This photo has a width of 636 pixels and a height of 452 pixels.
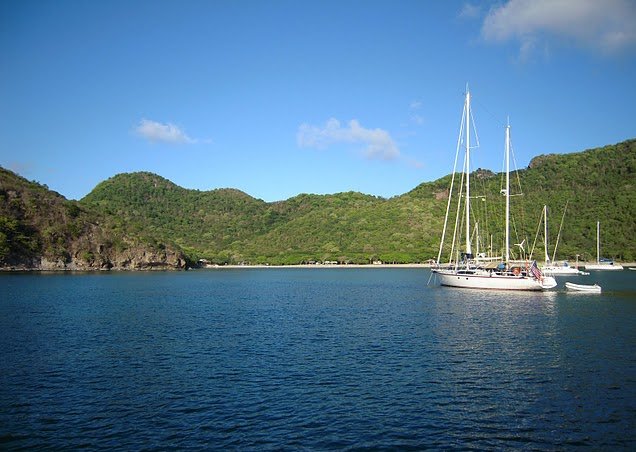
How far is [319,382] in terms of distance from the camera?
68.6ft

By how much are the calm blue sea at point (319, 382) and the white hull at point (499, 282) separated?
19.0 metres

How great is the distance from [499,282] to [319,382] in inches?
1758

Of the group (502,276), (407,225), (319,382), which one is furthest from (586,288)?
(407,225)

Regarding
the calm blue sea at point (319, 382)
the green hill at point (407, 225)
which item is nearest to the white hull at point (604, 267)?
the green hill at point (407, 225)

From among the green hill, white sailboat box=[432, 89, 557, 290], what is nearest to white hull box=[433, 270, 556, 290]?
white sailboat box=[432, 89, 557, 290]

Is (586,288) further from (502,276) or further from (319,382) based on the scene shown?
(319,382)

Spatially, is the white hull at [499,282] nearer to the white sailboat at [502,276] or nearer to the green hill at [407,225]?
the white sailboat at [502,276]

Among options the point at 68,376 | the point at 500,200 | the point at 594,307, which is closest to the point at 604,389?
→ the point at 68,376

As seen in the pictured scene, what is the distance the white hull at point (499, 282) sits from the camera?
59375mm

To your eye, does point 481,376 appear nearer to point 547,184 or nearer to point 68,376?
point 68,376

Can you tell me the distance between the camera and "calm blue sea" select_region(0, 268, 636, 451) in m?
15.4

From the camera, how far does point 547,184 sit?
570 ft

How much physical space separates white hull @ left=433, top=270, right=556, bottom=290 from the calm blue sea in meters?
19.0

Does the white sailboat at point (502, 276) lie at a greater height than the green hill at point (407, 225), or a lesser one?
lesser
